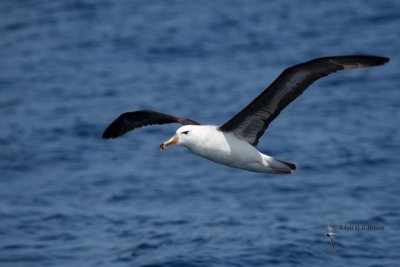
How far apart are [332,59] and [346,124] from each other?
8.47 m

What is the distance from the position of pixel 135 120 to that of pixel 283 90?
2.58m

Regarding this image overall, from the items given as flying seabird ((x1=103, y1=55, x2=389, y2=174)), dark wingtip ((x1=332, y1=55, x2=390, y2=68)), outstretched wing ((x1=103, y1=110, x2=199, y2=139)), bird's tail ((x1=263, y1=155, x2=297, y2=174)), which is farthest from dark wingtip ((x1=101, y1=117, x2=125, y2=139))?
dark wingtip ((x1=332, y1=55, x2=390, y2=68))

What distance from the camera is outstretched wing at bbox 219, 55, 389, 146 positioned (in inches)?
391

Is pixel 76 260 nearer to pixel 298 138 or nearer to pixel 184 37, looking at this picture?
pixel 298 138

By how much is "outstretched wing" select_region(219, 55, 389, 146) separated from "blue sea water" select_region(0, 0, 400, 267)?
8.69 feet

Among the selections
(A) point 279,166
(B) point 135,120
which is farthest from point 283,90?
(B) point 135,120

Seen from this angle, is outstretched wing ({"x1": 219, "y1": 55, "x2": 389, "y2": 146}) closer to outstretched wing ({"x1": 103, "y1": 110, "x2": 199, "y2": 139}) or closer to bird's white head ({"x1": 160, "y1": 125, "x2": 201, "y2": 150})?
bird's white head ({"x1": 160, "y1": 125, "x2": 201, "y2": 150})

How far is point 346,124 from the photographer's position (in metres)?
18.3

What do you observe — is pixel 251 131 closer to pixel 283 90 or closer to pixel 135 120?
pixel 283 90

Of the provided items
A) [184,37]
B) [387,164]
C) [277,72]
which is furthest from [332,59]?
[184,37]

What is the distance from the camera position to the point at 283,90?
1036 cm

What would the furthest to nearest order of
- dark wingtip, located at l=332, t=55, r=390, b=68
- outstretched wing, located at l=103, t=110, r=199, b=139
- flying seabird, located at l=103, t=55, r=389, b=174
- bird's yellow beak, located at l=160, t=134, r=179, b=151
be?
outstretched wing, located at l=103, t=110, r=199, b=139, bird's yellow beak, located at l=160, t=134, r=179, b=151, flying seabird, located at l=103, t=55, r=389, b=174, dark wingtip, located at l=332, t=55, r=390, b=68

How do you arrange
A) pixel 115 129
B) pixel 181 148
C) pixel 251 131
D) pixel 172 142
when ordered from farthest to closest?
pixel 181 148 < pixel 115 129 < pixel 251 131 < pixel 172 142

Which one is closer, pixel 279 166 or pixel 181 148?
pixel 279 166
